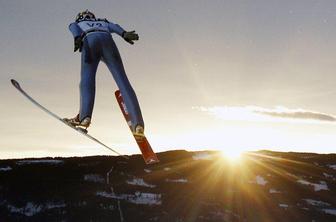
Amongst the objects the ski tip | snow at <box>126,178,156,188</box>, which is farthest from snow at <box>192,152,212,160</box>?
the ski tip

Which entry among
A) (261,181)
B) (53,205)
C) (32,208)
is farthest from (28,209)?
(261,181)

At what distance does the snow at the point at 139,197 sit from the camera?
9922mm

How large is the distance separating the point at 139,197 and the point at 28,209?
6.79 ft

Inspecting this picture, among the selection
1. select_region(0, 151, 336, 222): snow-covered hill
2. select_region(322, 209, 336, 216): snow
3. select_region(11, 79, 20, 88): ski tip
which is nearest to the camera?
select_region(0, 151, 336, 222): snow-covered hill

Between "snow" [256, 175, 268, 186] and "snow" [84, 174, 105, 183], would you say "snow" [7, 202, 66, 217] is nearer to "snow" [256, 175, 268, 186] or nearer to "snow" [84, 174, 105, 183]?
"snow" [84, 174, 105, 183]

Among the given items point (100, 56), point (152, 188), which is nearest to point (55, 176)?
point (152, 188)

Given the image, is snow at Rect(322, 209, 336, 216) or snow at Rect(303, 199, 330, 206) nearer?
snow at Rect(322, 209, 336, 216)

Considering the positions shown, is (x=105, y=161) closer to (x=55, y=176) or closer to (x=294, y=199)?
(x=55, y=176)

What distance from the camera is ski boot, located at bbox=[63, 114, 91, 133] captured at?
466 inches

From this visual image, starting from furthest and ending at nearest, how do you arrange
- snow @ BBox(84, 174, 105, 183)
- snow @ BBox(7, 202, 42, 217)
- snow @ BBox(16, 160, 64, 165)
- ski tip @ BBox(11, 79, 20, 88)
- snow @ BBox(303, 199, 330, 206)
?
ski tip @ BBox(11, 79, 20, 88), snow @ BBox(16, 160, 64, 165), snow @ BBox(84, 174, 105, 183), snow @ BBox(303, 199, 330, 206), snow @ BBox(7, 202, 42, 217)

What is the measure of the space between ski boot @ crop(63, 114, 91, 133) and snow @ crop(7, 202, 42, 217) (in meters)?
2.68

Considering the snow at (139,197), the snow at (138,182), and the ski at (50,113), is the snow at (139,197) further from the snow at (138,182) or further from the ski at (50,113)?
the ski at (50,113)

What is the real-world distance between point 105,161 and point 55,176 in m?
1.36

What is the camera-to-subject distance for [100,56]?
11875mm
